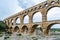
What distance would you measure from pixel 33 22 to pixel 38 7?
4.12 meters

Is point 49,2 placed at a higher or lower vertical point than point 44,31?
higher

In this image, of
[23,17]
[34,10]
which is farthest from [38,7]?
[23,17]

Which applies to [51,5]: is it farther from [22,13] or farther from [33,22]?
[22,13]

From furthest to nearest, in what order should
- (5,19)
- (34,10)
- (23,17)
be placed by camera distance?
(5,19), (23,17), (34,10)

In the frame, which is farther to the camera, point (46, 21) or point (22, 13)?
point (22, 13)

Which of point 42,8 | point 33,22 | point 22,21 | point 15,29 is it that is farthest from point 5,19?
point 42,8

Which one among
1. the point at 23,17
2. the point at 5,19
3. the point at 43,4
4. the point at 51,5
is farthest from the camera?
the point at 5,19

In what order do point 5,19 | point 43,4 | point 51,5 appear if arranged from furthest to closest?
point 5,19, point 43,4, point 51,5

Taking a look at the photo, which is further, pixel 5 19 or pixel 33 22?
pixel 5 19

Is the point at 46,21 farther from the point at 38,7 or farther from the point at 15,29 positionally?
the point at 15,29

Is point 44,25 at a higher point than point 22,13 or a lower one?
lower

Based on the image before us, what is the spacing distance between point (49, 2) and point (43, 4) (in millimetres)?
1943

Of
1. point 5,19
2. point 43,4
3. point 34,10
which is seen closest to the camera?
point 43,4

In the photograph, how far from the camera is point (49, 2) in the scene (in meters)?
36.0
